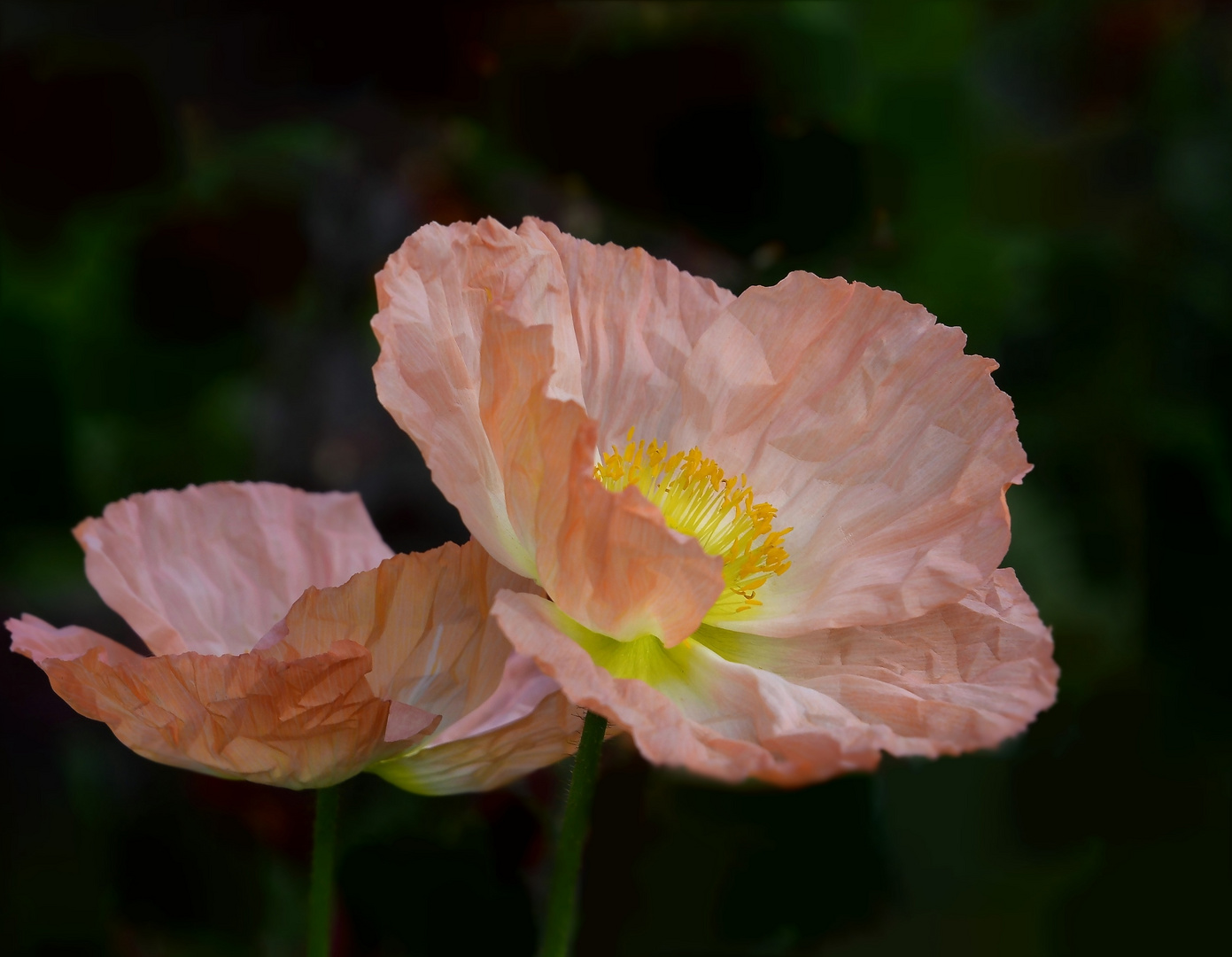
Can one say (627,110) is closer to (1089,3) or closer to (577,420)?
(1089,3)

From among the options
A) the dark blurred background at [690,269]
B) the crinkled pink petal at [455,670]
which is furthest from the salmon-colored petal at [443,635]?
the dark blurred background at [690,269]

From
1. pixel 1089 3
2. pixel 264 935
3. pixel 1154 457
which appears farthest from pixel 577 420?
pixel 1089 3

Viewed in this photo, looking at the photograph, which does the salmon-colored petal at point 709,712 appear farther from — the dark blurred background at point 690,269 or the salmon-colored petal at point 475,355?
the dark blurred background at point 690,269

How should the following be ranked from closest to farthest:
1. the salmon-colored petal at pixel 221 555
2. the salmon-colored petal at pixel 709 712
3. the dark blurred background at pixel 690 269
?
1. the salmon-colored petal at pixel 709 712
2. the salmon-colored petal at pixel 221 555
3. the dark blurred background at pixel 690 269

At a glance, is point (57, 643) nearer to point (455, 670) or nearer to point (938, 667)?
Result: point (455, 670)

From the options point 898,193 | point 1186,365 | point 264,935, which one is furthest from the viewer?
point 1186,365
